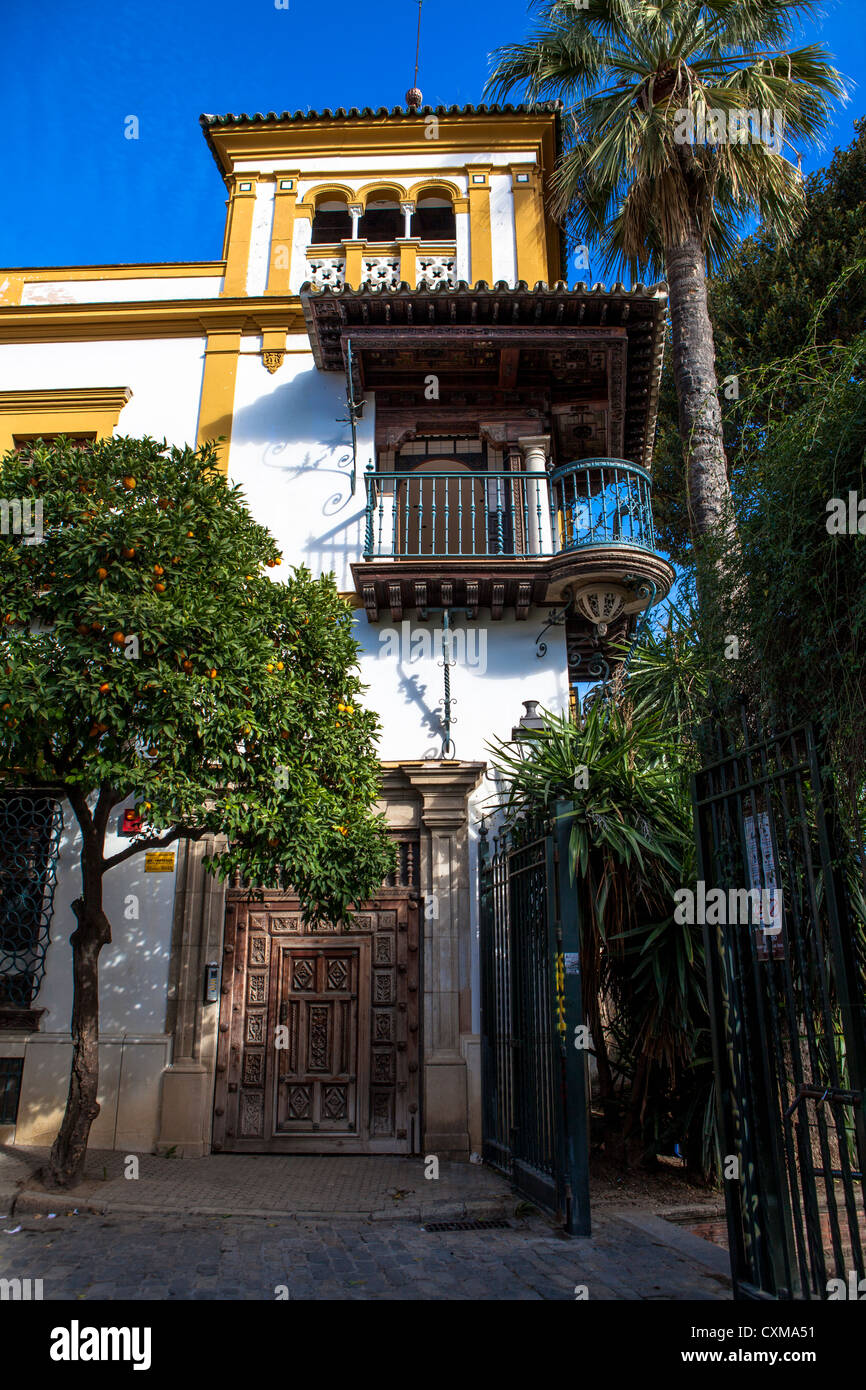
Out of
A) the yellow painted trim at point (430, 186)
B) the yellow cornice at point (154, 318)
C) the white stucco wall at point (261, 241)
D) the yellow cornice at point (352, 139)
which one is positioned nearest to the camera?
the yellow cornice at point (154, 318)

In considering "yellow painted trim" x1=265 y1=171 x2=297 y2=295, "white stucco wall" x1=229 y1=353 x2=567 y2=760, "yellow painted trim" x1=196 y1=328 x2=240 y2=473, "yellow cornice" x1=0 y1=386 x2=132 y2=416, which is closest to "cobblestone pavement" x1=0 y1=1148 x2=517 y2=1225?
"white stucco wall" x1=229 y1=353 x2=567 y2=760

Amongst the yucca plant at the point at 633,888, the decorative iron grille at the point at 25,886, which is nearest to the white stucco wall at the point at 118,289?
the decorative iron grille at the point at 25,886

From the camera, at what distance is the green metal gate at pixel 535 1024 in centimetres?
574

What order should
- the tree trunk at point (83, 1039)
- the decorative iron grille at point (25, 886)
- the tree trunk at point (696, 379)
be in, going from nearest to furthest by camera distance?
the tree trunk at point (83, 1039), the tree trunk at point (696, 379), the decorative iron grille at point (25, 886)

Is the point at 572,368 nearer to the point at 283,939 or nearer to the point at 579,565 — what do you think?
the point at 579,565

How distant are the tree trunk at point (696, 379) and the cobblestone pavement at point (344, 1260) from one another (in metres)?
5.66

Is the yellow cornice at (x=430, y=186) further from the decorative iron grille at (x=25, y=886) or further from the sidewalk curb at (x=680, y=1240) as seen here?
the sidewalk curb at (x=680, y=1240)

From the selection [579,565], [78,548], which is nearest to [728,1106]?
[78,548]

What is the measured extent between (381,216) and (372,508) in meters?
5.15

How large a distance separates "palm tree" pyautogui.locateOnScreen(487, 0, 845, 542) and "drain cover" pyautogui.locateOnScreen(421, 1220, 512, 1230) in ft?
22.1

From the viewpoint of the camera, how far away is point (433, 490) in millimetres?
10453

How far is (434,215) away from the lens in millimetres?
12539

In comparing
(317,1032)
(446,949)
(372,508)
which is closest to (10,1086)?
(317,1032)
